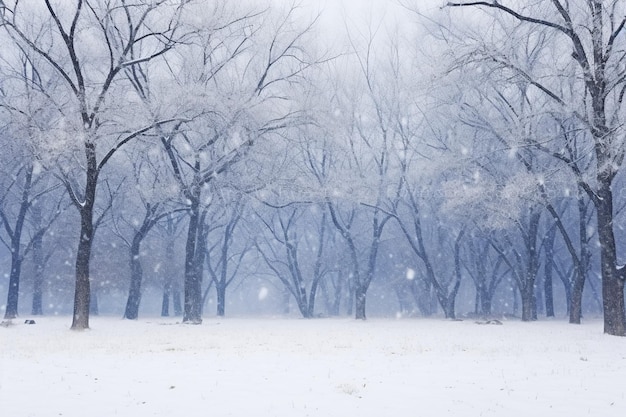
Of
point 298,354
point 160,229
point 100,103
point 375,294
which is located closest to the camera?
point 298,354

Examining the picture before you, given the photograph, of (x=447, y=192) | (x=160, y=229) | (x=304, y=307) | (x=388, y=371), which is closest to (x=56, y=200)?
(x=160, y=229)

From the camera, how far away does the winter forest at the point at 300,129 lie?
17.6 metres

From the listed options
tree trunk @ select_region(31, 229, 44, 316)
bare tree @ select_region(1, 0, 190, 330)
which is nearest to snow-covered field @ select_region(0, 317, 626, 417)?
bare tree @ select_region(1, 0, 190, 330)

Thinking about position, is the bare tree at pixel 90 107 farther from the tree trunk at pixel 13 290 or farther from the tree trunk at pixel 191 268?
the tree trunk at pixel 13 290

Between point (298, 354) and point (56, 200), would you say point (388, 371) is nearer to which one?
Result: point (298, 354)

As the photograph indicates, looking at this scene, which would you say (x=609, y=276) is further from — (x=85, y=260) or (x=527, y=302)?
(x=85, y=260)

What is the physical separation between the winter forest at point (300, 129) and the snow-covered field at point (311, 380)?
7.62m

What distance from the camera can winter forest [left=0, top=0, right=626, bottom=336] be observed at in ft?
57.6

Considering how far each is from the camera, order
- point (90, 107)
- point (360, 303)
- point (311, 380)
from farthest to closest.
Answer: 1. point (360, 303)
2. point (90, 107)
3. point (311, 380)

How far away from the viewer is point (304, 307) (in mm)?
36625

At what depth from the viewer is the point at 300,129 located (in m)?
24.4

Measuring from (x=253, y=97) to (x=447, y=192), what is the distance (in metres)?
9.81

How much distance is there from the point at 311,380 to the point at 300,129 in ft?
57.4

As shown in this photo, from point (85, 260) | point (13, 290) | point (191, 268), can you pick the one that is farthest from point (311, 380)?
point (13, 290)
